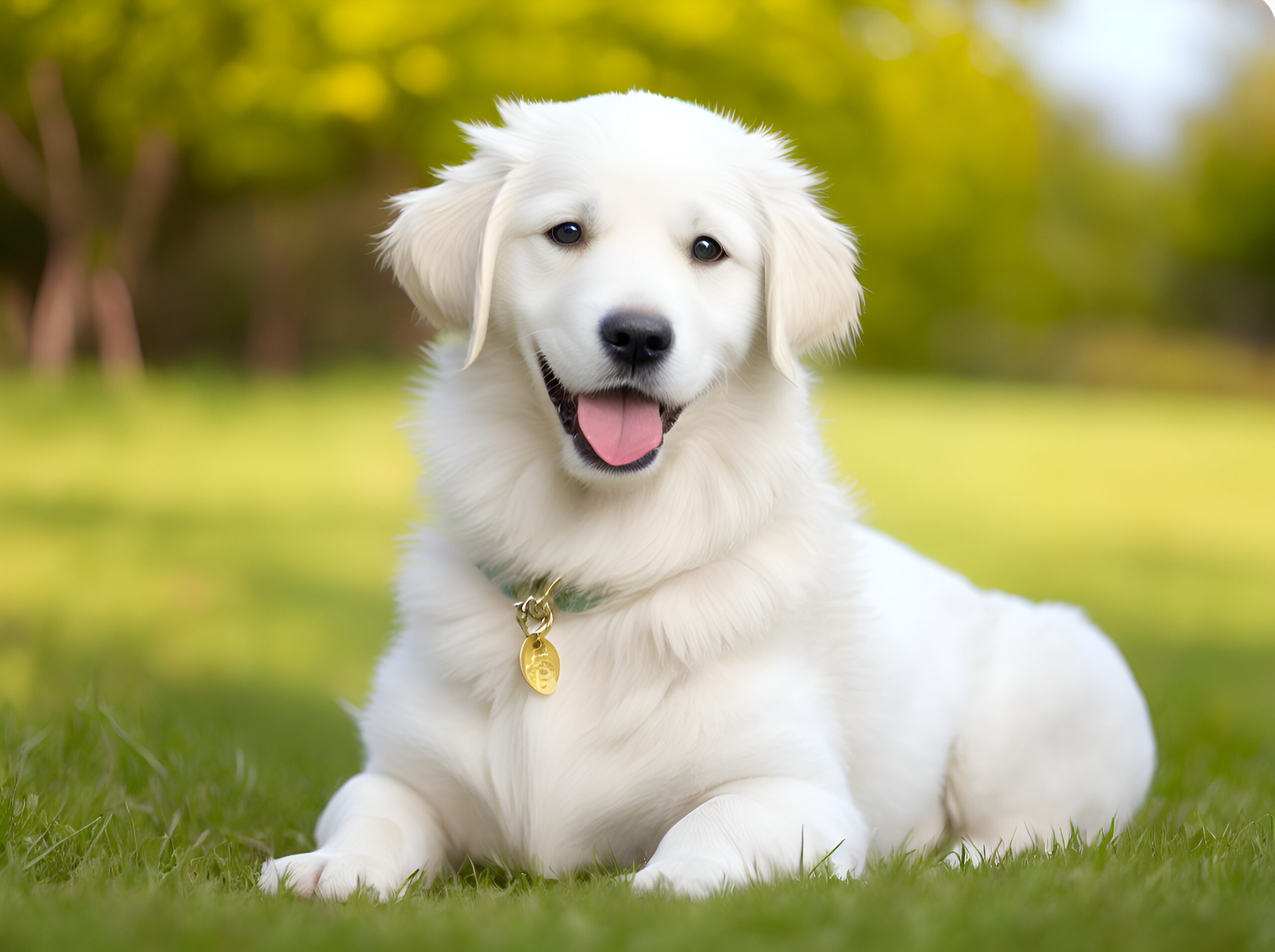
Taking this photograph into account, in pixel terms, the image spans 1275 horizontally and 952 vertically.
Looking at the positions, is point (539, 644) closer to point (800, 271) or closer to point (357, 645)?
point (800, 271)

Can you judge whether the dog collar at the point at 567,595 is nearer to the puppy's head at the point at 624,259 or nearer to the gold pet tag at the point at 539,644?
the gold pet tag at the point at 539,644

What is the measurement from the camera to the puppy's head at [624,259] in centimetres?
324

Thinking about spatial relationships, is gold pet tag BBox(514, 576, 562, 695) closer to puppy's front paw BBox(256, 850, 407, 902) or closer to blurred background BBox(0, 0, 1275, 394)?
puppy's front paw BBox(256, 850, 407, 902)

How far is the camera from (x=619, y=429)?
3355 millimetres

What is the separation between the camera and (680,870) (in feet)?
9.39

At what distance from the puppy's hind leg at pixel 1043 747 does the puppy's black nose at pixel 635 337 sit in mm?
1695

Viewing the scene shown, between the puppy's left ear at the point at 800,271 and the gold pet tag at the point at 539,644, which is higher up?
the puppy's left ear at the point at 800,271

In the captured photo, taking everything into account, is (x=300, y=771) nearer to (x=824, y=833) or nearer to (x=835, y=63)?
(x=824, y=833)

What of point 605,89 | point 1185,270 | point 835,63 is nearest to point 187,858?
point 605,89

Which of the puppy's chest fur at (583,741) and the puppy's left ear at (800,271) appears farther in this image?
the puppy's left ear at (800,271)

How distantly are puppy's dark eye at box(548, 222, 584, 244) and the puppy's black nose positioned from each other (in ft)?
1.09

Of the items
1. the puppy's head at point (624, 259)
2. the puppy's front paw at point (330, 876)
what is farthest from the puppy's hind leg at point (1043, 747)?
the puppy's front paw at point (330, 876)

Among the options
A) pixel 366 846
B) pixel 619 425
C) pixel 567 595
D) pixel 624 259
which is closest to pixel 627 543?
pixel 567 595

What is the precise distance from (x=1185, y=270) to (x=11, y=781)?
4760cm
